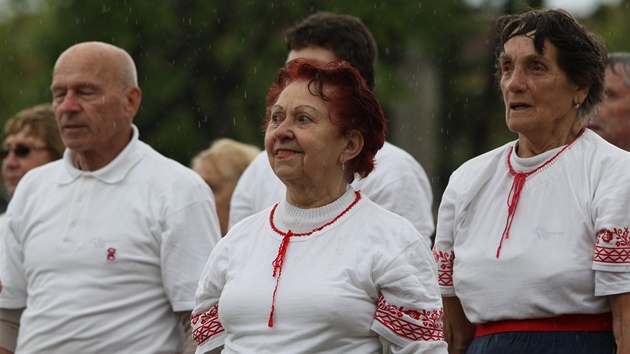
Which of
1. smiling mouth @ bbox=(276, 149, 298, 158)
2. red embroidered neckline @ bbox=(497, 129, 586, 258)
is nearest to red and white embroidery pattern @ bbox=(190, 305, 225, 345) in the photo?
smiling mouth @ bbox=(276, 149, 298, 158)

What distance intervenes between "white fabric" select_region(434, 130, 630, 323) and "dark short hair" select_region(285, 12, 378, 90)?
186cm

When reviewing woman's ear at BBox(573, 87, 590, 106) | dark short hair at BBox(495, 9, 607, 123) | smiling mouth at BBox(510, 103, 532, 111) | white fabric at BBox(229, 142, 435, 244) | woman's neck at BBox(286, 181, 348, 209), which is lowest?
white fabric at BBox(229, 142, 435, 244)

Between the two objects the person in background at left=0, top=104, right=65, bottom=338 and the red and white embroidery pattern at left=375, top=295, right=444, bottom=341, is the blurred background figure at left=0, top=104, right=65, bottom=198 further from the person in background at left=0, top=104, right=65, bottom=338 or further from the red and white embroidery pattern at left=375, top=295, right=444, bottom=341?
the red and white embroidery pattern at left=375, top=295, right=444, bottom=341

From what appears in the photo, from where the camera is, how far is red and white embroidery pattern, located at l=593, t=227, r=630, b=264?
550 cm

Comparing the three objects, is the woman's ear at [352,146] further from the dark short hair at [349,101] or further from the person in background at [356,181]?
the person in background at [356,181]

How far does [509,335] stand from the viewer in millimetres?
5730

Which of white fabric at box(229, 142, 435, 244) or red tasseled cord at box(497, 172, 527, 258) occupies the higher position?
red tasseled cord at box(497, 172, 527, 258)

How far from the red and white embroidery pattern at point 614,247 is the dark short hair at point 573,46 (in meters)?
0.63

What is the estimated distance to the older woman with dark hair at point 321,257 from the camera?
5.20 m

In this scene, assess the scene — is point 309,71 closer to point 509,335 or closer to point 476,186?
point 476,186

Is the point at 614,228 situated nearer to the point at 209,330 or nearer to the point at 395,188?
the point at 209,330

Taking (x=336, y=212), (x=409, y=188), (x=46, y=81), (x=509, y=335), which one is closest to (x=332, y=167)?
(x=336, y=212)

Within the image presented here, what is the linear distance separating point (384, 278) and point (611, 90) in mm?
2895

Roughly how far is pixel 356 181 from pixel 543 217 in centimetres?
Result: 177
